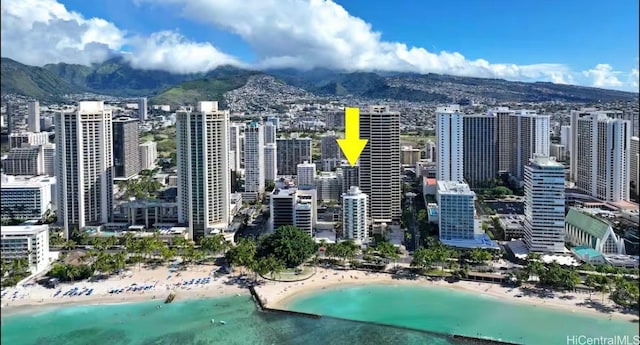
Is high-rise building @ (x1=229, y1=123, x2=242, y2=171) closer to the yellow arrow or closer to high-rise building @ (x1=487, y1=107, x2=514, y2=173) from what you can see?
the yellow arrow

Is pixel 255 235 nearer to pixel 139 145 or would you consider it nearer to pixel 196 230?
pixel 196 230

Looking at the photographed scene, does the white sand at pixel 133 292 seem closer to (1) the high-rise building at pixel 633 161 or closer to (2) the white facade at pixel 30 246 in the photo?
(2) the white facade at pixel 30 246

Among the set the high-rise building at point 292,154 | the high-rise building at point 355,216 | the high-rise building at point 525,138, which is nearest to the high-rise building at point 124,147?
the high-rise building at point 292,154

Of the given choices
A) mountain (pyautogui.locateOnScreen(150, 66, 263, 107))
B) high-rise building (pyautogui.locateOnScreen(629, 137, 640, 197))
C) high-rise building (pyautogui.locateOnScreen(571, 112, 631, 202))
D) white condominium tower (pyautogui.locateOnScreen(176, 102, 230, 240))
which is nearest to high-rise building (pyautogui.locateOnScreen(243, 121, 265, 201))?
white condominium tower (pyautogui.locateOnScreen(176, 102, 230, 240))

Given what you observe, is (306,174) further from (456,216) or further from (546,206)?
(546,206)

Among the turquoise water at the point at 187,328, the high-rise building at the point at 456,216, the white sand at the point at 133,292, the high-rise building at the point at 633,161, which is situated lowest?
the turquoise water at the point at 187,328

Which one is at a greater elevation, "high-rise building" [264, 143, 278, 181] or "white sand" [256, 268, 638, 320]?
"high-rise building" [264, 143, 278, 181]

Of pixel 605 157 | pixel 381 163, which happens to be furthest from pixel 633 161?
pixel 381 163
